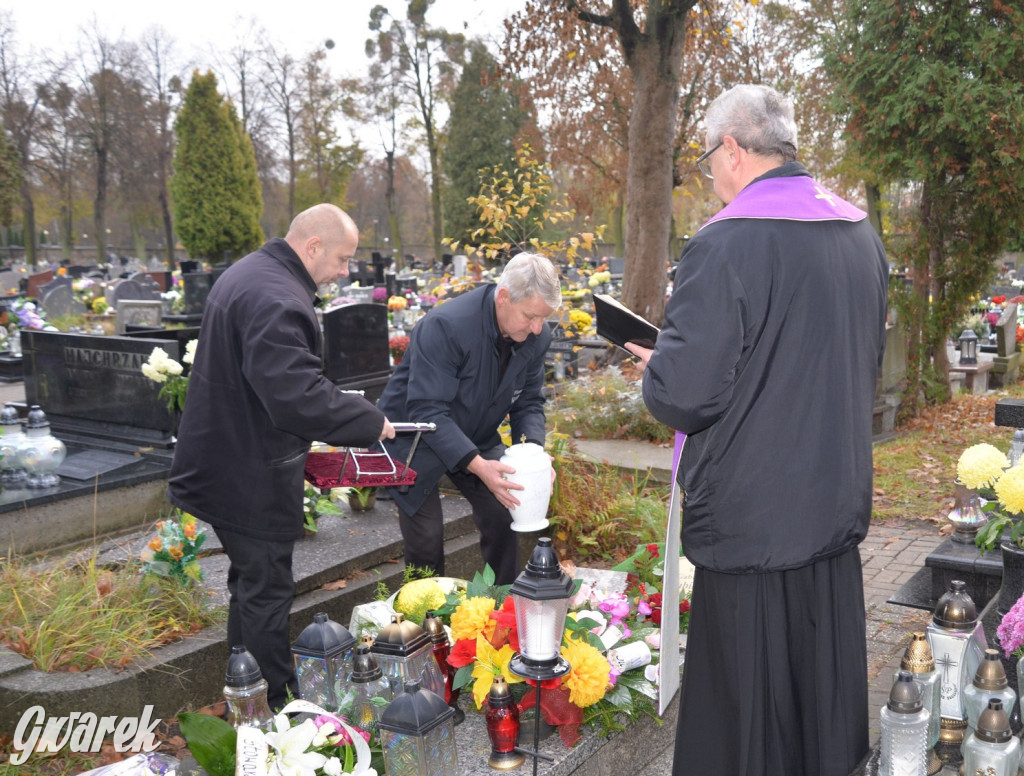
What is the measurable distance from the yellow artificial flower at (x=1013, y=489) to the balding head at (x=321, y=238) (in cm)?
244

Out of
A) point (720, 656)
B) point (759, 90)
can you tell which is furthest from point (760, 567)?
point (759, 90)

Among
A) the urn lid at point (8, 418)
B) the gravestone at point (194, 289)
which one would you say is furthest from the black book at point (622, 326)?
the gravestone at point (194, 289)

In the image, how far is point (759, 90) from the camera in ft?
7.54

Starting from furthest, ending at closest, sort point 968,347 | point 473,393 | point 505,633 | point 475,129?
1. point 475,129
2. point 968,347
3. point 473,393
4. point 505,633

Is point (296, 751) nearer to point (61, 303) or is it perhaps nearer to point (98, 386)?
point (98, 386)

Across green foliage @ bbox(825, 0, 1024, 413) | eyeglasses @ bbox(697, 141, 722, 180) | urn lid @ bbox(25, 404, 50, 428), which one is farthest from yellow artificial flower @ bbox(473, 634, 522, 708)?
green foliage @ bbox(825, 0, 1024, 413)

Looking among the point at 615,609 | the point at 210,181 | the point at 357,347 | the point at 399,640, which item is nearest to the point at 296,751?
the point at 399,640

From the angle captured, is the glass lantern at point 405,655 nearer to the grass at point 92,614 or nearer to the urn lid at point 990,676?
the grass at point 92,614

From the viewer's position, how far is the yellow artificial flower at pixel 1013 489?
3.00m

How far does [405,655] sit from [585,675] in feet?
1.85

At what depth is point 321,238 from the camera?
3.30 m

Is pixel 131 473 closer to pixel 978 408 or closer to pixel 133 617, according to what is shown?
pixel 133 617

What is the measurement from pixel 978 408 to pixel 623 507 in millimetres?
6506

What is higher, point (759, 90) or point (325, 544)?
point (759, 90)
